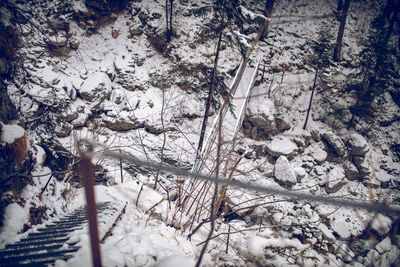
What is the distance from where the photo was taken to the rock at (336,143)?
9008 mm

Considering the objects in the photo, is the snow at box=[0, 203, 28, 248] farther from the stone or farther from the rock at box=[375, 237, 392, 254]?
the rock at box=[375, 237, 392, 254]

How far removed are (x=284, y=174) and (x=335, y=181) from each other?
2850 mm

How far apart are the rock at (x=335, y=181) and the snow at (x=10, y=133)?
10168 millimetres

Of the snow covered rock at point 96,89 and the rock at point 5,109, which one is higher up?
the snow covered rock at point 96,89

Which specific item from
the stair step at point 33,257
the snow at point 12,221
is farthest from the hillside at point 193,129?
the stair step at point 33,257

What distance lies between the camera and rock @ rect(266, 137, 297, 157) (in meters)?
8.49

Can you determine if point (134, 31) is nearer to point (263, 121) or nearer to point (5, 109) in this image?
point (5, 109)

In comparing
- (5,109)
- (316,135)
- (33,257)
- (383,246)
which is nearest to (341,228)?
(383,246)

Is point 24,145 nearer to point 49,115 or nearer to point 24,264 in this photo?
point 24,264

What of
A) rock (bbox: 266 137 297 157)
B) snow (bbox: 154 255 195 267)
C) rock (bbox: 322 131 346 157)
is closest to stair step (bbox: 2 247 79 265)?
snow (bbox: 154 255 195 267)

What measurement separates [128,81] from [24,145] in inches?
224

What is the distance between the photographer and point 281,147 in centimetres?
861

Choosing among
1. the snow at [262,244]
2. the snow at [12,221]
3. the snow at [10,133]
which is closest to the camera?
the snow at [12,221]

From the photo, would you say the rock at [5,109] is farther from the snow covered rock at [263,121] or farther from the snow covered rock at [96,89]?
the snow covered rock at [263,121]
